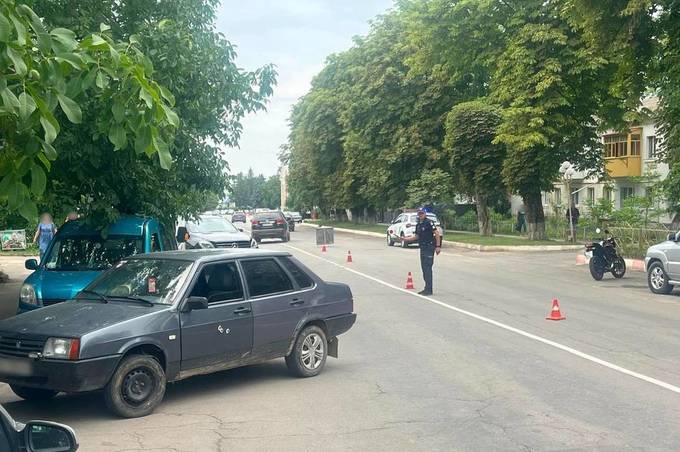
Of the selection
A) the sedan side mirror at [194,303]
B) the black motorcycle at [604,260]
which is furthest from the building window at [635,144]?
the sedan side mirror at [194,303]

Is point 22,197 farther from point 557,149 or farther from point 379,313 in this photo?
point 557,149

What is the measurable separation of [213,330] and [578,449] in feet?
12.0

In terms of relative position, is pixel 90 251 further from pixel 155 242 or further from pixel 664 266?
pixel 664 266

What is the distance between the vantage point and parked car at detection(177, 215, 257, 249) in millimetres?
23594

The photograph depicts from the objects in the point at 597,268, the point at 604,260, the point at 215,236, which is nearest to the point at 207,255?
the point at 597,268

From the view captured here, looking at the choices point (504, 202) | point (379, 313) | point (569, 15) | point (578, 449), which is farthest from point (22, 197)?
point (504, 202)

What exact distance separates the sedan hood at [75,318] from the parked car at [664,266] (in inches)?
537

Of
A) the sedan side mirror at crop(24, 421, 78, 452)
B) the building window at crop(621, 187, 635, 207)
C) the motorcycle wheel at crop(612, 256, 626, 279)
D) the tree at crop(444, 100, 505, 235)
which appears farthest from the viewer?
the building window at crop(621, 187, 635, 207)

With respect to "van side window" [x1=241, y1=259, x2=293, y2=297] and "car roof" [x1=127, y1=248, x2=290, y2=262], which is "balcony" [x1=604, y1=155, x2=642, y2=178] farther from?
"car roof" [x1=127, y1=248, x2=290, y2=262]

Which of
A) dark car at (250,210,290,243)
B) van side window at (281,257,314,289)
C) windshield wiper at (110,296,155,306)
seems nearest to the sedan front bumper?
windshield wiper at (110,296,155,306)

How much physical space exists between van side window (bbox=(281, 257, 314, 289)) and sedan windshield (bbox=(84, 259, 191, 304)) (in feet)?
4.43

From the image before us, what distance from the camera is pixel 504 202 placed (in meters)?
62.5

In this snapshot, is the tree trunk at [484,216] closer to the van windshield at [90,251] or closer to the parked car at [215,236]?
the parked car at [215,236]

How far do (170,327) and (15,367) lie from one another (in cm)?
140
